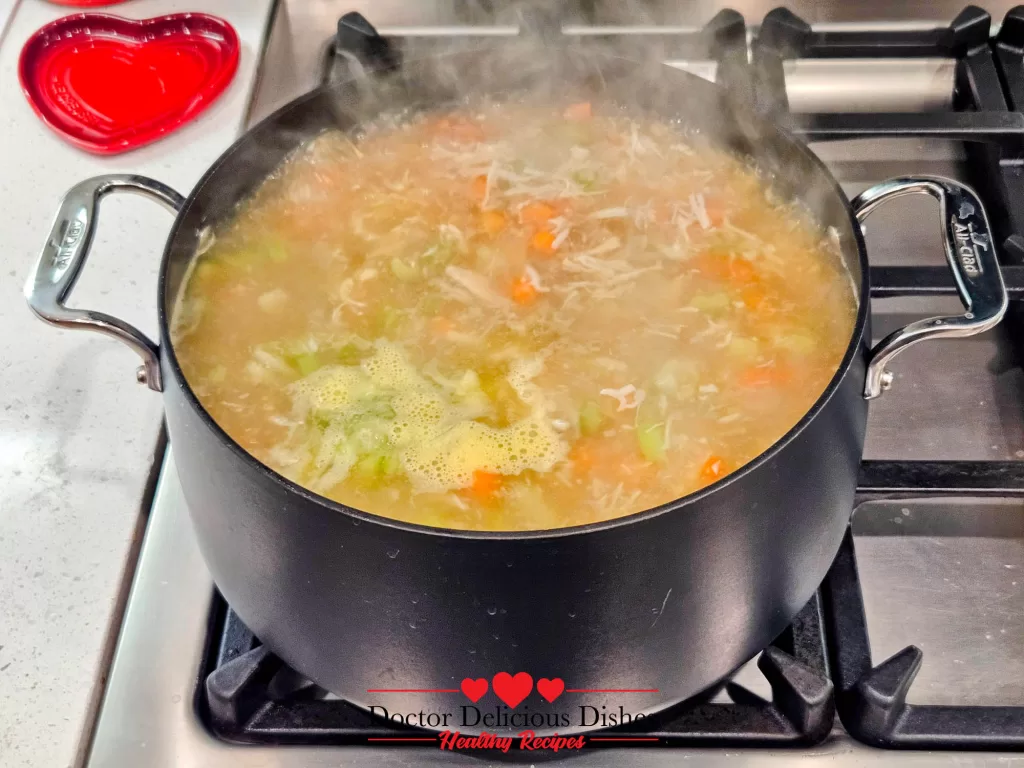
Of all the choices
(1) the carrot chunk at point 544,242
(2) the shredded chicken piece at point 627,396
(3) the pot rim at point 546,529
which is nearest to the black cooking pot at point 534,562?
(3) the pot rim at point 546,529

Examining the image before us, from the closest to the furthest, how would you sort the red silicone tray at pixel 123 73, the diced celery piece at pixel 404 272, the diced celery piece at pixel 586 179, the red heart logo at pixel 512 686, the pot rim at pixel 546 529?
the pot rim at pixel 546 529
the red heart logo at pixel 512 686
the diced celery piece at pixel 404 272
the diced celery piece at pixel 586 179
the red silicone tray at pixel 123 73

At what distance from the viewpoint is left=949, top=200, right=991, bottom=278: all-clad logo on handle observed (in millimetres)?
980

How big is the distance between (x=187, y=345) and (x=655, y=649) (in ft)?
2.06

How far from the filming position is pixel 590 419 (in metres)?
1.04

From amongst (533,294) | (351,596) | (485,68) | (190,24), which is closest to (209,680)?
(351,596)

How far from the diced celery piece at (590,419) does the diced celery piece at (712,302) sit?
22 cm

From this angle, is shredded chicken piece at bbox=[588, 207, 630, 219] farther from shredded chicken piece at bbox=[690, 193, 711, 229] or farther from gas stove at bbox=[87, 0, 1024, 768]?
gas stove at bbox=[87, 0, 1024, 768]

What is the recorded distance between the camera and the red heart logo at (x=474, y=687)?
90cm

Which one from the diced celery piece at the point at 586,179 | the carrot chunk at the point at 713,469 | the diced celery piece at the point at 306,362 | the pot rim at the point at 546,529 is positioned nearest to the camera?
the pot rim at the point at 546,529

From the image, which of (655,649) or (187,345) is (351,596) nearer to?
(655,649)

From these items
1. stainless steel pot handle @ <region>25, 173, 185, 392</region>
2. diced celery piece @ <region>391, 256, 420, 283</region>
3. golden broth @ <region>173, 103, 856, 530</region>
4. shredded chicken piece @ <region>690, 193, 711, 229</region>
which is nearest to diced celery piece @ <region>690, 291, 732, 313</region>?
golden broth @ <region>173, 103, 856, 530</region>

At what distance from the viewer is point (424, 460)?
3.30 ft

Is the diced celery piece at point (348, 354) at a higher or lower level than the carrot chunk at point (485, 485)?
higher

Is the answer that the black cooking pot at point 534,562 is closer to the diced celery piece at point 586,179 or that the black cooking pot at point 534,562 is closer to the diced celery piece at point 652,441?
the diced celery piece at point 652,441
